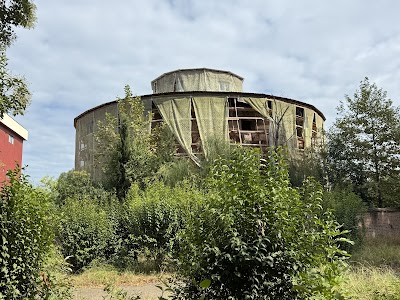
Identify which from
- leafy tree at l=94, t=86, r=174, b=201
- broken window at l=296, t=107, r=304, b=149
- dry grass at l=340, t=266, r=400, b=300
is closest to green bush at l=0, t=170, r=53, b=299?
dry grass at l=340, t=266, r=400, b=300

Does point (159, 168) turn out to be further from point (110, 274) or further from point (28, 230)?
point (28, 230)

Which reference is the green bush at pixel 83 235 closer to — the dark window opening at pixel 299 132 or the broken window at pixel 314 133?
the broken window at pixel 314 133

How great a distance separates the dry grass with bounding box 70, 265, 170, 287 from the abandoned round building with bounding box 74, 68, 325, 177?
19.3 m

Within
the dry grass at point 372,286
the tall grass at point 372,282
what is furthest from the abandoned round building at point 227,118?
the dry grass at point 372,286

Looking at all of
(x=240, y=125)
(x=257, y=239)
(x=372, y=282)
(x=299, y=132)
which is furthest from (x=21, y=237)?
(x=299, y=132)

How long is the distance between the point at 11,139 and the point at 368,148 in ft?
83.0

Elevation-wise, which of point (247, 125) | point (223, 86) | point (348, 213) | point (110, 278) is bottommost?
point (110, 278)

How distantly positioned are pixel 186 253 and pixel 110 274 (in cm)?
798

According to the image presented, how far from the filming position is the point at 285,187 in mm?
5348

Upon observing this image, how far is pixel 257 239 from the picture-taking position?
5.02 m

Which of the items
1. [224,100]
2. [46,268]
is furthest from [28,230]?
[224,100]

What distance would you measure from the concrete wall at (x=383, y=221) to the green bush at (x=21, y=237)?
70.0 ft

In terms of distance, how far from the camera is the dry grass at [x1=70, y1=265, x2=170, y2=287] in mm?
11832

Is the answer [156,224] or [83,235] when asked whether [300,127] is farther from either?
[83,235]
